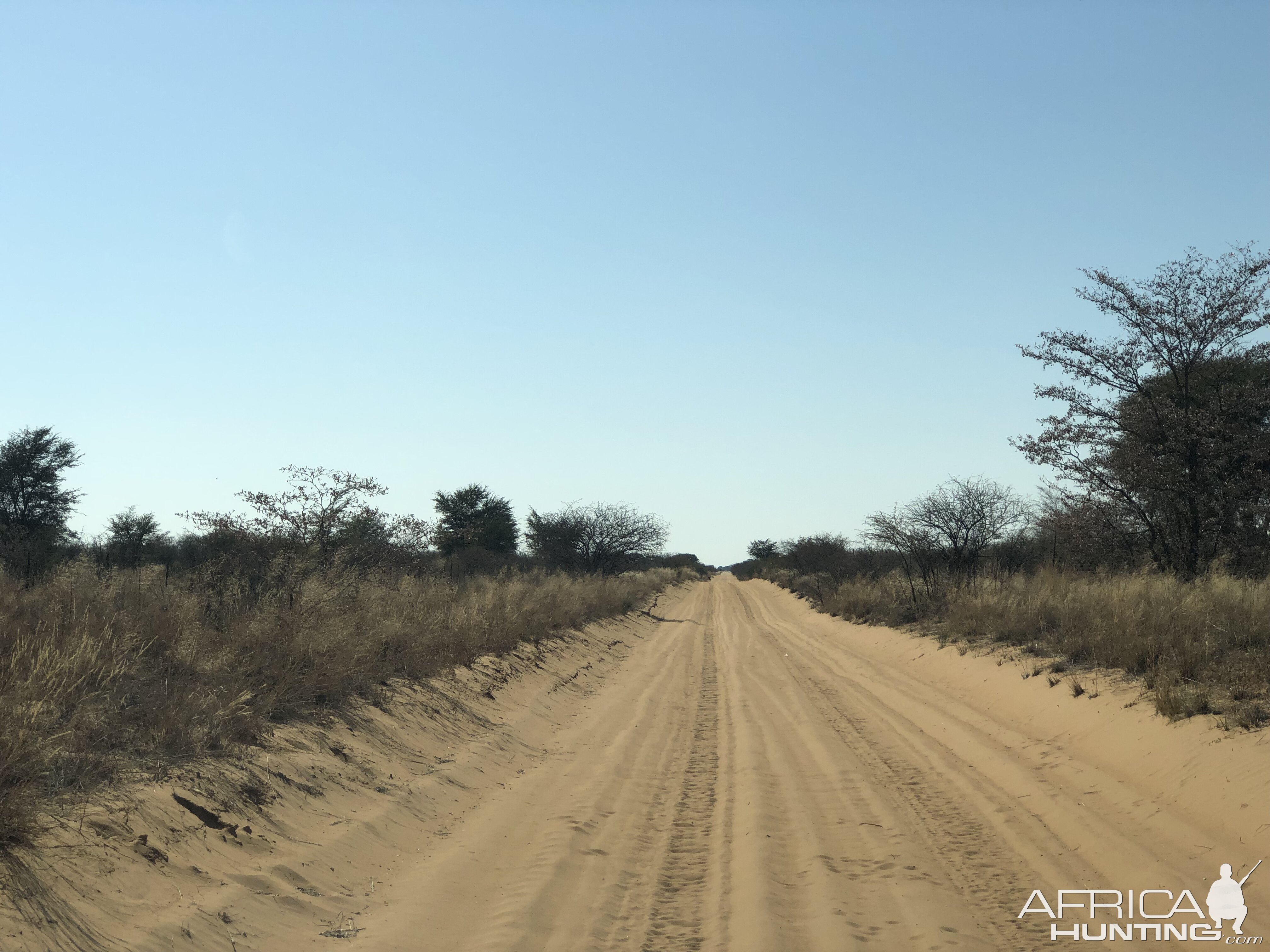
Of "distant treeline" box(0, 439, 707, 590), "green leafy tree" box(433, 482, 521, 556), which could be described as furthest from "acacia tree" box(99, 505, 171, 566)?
"green leafy tree" box(433, 482, 521, 556)

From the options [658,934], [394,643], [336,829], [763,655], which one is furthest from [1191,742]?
[763,655]

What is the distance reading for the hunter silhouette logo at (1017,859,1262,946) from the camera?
201 inches

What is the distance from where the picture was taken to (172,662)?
8.91 m

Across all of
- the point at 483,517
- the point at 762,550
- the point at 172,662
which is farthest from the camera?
the point at 762,550

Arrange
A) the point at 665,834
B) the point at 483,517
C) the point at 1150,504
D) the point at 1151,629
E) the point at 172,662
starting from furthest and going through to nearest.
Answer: the point at 483,517
the point at 1150,504
the point at 1151,629
the point at 172,662
the point at 665,834

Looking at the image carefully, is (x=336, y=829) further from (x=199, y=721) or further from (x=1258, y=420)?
(x=1258, y=420)

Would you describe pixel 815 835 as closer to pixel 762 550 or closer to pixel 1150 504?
pixel 1150 504

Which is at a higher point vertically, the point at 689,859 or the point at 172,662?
the point at 172,662

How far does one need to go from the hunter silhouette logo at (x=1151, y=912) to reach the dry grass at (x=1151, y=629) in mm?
2867

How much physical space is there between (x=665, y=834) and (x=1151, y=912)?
11.1 ft

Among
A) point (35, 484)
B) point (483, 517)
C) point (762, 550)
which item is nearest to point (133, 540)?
point (35, 484)

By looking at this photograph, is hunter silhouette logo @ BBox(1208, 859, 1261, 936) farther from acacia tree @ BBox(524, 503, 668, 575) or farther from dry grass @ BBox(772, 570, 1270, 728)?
acacia tree @ BBox(524, 503, 668, 575)

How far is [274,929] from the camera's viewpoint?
502 cm

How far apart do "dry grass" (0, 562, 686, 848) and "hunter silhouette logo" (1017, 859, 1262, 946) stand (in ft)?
19.4
